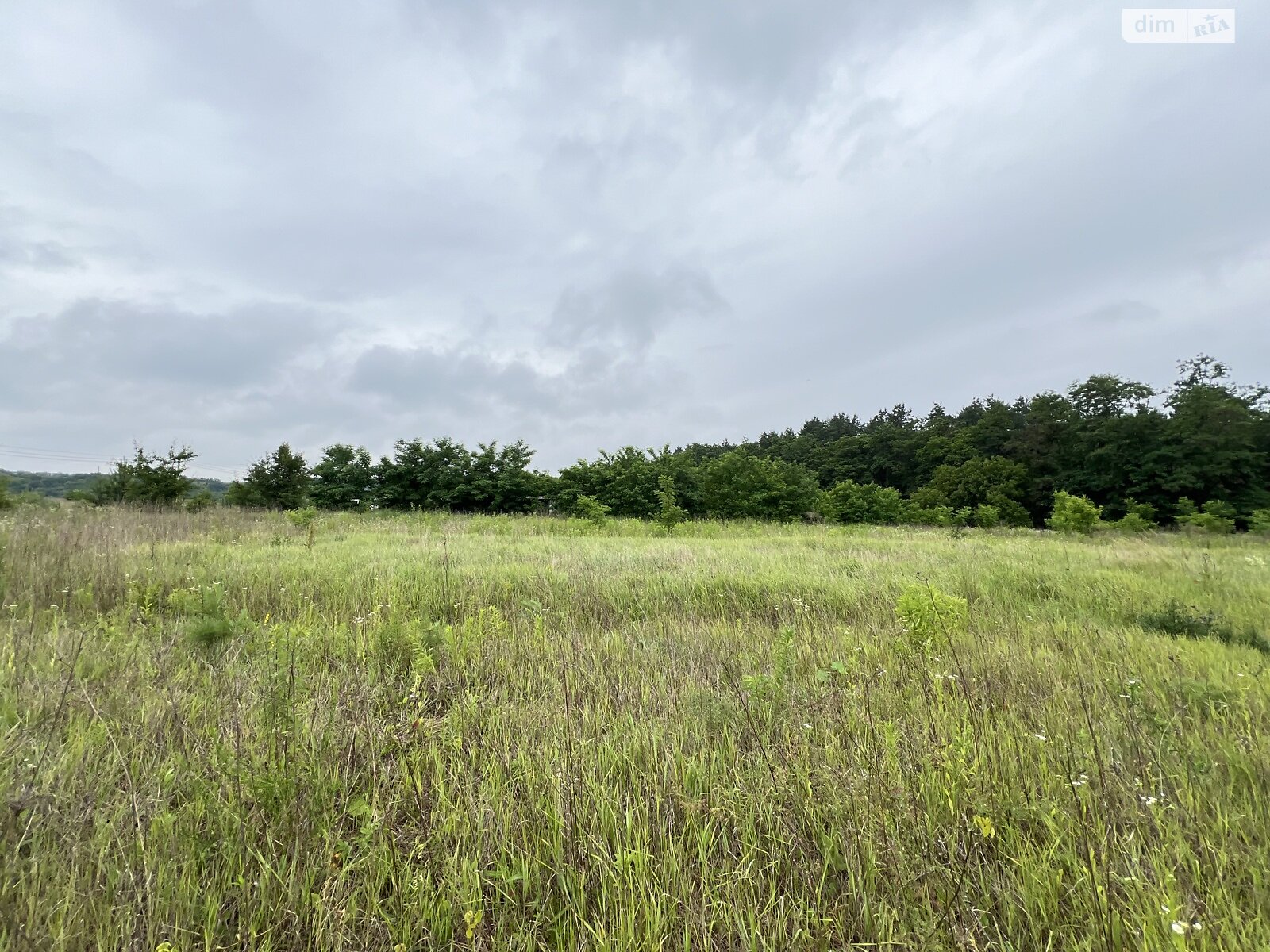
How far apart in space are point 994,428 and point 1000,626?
69.9 m

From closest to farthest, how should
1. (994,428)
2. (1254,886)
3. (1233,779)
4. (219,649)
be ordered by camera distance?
(1254,886), (1233,779), (219,649), (994,428)

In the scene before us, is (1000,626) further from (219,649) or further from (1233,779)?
(219,649)

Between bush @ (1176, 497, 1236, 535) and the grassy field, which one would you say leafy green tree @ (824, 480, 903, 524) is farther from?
the grassy field

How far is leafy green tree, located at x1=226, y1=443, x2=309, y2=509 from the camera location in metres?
24.1

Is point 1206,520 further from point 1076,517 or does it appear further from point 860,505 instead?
point 860,505

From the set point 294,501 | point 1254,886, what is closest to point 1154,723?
point 1254,886

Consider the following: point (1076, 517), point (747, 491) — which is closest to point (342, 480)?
point (747, 491)

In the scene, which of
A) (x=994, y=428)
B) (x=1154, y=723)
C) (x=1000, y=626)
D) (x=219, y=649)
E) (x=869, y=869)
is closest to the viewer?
(x=869, y=869)

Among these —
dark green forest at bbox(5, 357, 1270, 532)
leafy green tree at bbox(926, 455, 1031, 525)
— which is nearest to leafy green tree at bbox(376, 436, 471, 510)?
dark green forest at bbox(5, 357, 1270, 532)

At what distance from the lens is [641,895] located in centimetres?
144

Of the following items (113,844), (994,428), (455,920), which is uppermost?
(994,428)

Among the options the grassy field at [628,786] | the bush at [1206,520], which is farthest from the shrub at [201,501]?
the bush at [1206,520]

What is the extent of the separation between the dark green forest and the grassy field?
53.4ft

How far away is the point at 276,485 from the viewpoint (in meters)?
25.0
